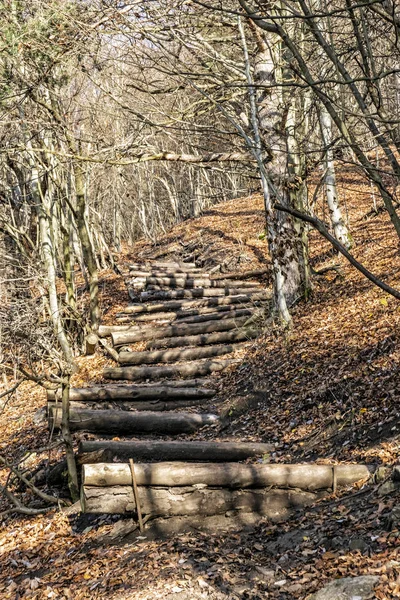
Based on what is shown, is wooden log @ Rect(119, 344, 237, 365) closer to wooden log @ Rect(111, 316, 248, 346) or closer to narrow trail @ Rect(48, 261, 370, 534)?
narrow trail @ Rect(48, 261, 370, 534)

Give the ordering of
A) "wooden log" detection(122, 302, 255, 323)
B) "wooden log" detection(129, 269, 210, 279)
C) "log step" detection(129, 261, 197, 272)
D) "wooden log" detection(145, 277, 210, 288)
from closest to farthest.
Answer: "wooden log" detection(122, 302, 255, 323), "wooden log" detection(145, 277, 210, 288), "wooden log" detection(129, 269, 210, 279), "log step" detection(129, 261, 197, 272)

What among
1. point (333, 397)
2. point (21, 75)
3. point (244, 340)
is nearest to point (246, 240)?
point (244, 340)

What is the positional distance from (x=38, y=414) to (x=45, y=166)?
538cm

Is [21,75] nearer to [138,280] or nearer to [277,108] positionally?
[277,108]

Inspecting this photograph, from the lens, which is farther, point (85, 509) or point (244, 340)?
point (244, 340)

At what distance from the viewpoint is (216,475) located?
5844 mm

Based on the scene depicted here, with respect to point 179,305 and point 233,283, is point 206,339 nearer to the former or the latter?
point 179,305

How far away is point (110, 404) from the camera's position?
32.0ft

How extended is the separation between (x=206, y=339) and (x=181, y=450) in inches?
223

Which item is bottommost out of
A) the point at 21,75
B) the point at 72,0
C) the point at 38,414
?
the point at 38,414

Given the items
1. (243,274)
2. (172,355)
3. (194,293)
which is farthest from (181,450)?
(243,274)

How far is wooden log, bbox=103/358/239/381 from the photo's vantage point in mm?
10742

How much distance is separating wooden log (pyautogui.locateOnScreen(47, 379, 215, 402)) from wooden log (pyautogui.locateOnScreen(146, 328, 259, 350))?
217 centimetres

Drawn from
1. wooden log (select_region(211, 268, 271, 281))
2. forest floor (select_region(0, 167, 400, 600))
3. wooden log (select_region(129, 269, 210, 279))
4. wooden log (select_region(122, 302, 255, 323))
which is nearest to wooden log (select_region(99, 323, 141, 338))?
forest floor (select_region(0, 167, 400, 600))
